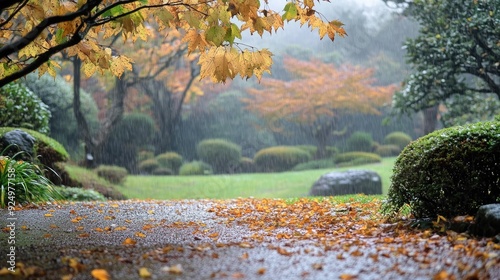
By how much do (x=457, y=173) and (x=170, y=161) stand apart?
14.7m

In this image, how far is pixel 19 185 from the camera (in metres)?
6.16

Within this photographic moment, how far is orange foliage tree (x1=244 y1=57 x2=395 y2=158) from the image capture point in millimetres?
18469

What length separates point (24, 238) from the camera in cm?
378

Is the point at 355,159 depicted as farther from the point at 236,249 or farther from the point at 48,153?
the point at 236,249

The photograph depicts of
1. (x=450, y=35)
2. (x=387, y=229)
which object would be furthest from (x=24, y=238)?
(x=450, y=35)

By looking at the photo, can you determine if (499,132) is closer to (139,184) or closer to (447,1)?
(447,1)

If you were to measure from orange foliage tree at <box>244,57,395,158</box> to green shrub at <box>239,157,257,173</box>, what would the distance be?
215 centimetres

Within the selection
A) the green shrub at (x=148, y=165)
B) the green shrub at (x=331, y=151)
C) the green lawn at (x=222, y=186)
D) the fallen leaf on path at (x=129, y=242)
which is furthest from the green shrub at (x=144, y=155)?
the fallen leaf on path at (x=129, y=242)

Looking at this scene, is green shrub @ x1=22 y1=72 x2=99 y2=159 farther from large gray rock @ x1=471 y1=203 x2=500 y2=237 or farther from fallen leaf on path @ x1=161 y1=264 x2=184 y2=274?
large gray rock @ x1=471 y1=203 x2=500 y2=237

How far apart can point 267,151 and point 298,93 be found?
257cm

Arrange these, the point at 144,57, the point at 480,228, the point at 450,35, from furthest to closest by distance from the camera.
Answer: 1. the point at 144,57
2. the point at 450,35
3. the point at 480,228

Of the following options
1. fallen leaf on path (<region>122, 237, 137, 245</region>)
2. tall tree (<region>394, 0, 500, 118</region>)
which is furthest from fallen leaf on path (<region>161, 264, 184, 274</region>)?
tall tree (<region>394, 0, 500, 118</region>)

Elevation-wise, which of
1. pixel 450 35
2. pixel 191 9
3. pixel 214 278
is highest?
pixel 450 35

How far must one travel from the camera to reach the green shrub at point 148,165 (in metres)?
17.1
